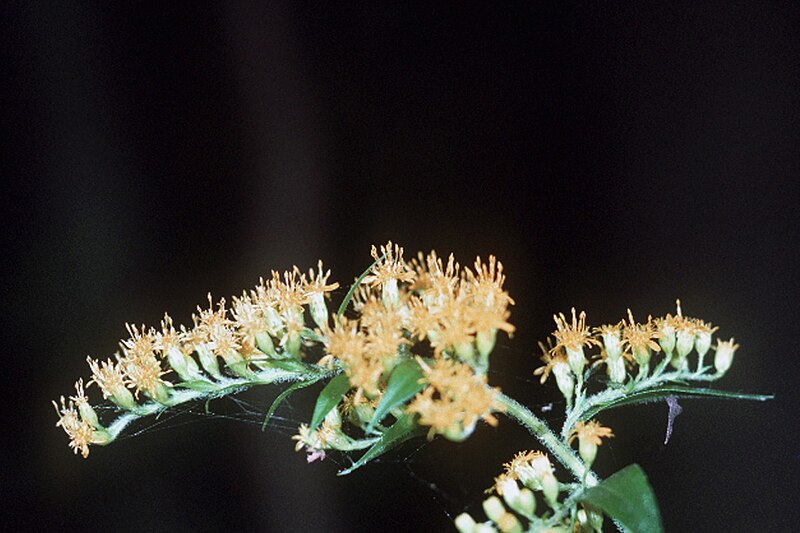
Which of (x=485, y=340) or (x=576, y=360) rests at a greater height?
(x=485, y=340)

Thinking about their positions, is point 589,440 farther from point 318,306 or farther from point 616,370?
point 318,306

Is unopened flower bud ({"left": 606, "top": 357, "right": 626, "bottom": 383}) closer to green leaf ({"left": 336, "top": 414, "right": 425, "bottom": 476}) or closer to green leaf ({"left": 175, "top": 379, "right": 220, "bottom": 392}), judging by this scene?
green leaf ({"left": 336, "top": 414, "right": 425, "bottom": 476})

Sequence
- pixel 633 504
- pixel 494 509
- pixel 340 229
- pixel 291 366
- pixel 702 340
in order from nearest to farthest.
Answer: pixel 633 504 < pixel 494 509 < pixel 291 366 < pixel 702 340 < pixel 340 229

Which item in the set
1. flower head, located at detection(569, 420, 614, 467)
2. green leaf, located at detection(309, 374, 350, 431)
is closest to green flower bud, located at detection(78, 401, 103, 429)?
green leaf, located at detection(309, 374, 350, 431)

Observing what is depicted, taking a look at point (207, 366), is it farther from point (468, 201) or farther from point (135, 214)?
point (468, 201)

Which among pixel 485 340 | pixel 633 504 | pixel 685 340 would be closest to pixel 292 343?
pixel 485 340

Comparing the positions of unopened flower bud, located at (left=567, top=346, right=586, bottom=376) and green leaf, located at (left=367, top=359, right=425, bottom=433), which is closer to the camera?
green leaf, located at (left=367, top=359, right=425, bottom=433)

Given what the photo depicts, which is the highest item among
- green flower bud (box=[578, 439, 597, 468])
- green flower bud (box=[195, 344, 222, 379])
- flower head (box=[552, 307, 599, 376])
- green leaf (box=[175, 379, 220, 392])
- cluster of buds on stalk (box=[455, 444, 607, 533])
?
green flower bud (box=[195, 344, 222, 379])
